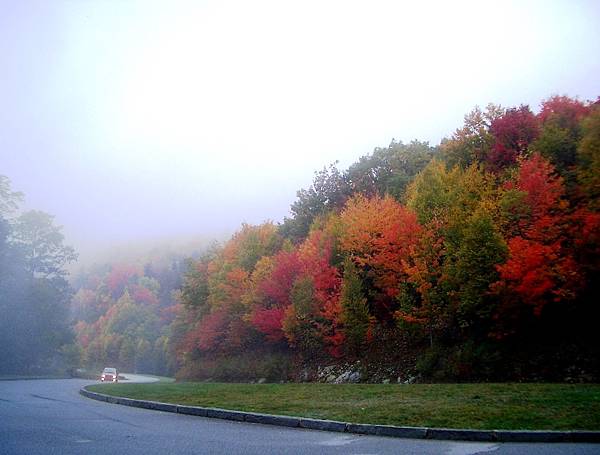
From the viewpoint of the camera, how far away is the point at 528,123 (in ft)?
121

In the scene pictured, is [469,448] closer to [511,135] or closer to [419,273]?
[419,273]

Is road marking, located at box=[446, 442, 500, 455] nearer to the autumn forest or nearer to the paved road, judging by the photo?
the paved road

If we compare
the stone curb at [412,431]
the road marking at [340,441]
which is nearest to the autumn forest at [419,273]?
the stone curb at [412,431]

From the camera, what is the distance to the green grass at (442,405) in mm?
10539

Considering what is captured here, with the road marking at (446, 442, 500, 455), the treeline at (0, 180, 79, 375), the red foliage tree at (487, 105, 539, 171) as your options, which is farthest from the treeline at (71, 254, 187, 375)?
the road marking at (446, 442, 500, 455)

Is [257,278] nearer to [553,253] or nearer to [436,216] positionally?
[436,216]

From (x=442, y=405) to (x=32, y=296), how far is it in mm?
41785

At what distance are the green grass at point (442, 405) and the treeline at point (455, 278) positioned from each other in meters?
7.26

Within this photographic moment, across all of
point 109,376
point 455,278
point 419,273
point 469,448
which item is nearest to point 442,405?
point 469,448

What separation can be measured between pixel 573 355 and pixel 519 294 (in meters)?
3.25

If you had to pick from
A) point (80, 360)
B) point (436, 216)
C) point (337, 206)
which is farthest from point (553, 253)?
point (80, 360)

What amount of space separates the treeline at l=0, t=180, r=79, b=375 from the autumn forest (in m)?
0.17

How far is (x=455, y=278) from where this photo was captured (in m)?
24.2

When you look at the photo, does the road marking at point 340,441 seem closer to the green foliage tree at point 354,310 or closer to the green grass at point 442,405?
the green grass at point 442,405
